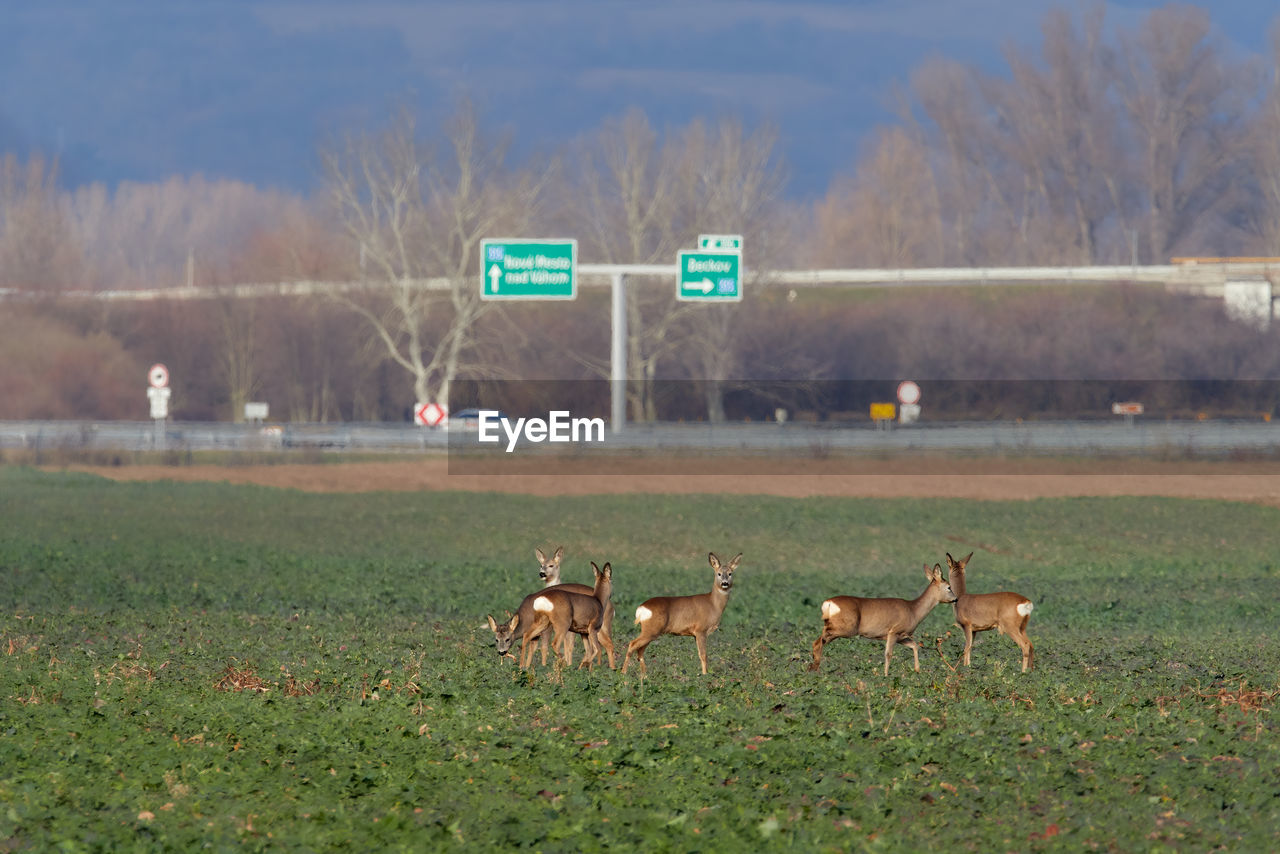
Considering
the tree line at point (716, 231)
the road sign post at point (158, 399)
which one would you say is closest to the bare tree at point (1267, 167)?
the tree line at point (716, 231)

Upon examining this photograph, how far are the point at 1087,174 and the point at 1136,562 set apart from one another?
94.0m

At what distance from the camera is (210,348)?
91125 mm

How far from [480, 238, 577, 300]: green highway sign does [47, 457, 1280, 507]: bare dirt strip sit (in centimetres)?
547

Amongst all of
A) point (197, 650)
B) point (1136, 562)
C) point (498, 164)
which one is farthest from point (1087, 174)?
point (197, 650)

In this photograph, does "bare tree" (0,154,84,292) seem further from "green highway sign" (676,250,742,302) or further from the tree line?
→ "green highway sign" (676,250,742,302)

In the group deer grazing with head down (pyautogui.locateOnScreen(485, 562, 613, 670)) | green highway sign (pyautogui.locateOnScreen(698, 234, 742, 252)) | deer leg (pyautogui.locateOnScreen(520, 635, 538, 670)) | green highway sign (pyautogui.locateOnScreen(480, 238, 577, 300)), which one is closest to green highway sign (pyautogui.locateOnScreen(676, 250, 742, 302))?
green highway sign (pyautogui.locateOnScreen(698, 234, 742, 252))

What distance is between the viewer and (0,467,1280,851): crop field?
32.2ft

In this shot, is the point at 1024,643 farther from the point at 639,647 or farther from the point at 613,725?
the point at 613,725

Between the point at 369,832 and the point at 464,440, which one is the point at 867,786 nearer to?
the point at 369,832

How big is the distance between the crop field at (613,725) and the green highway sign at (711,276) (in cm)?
2233

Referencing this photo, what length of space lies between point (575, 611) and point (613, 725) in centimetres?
206

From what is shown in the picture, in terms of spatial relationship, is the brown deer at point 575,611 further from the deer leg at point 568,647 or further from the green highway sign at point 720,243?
the green highway sign at point 720,243

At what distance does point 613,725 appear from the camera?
11.9 meters
